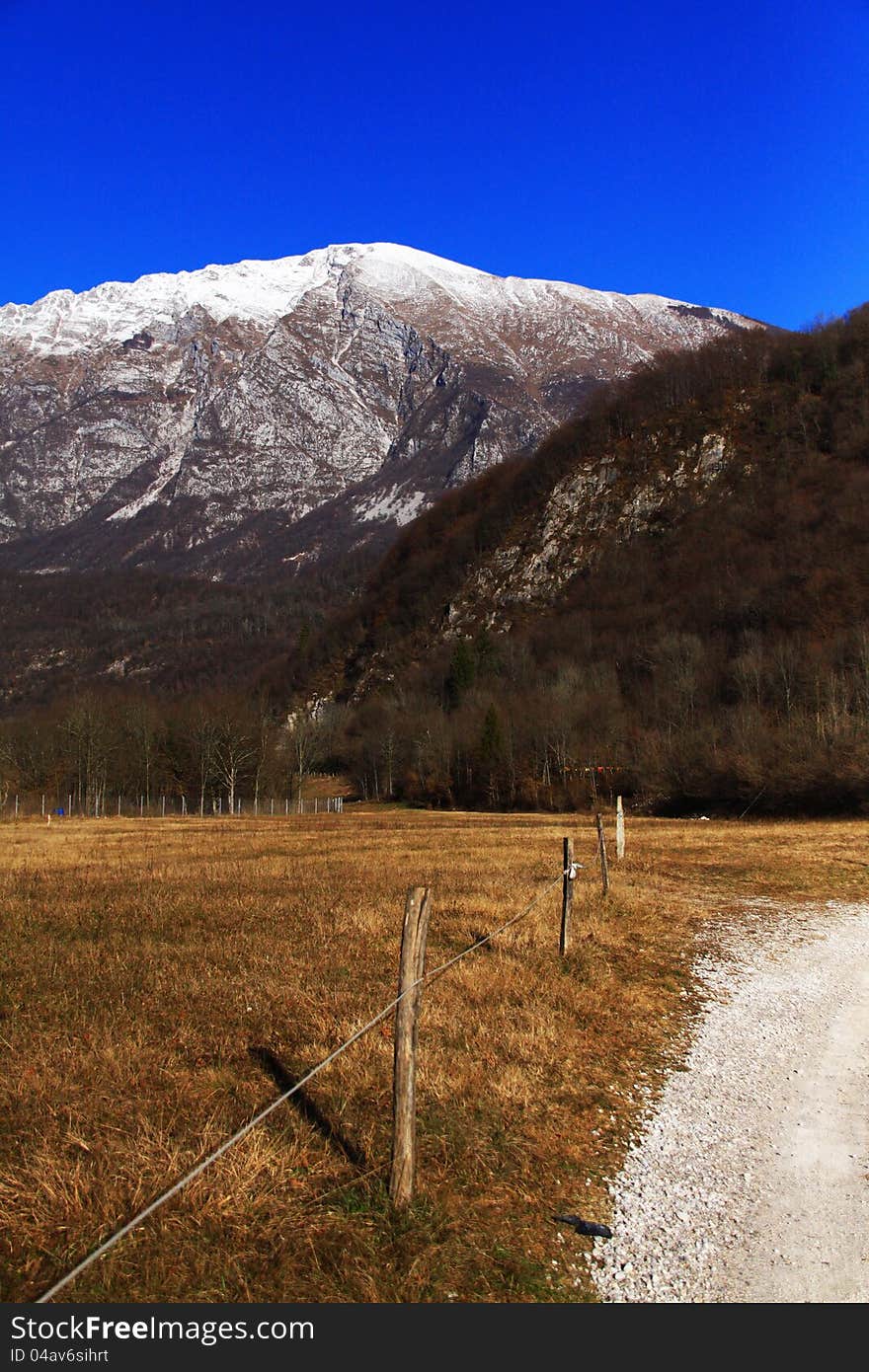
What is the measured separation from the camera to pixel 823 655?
68812 mm

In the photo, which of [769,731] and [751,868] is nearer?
[751,868]

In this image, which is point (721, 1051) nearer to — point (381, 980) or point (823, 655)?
point (381, 980)

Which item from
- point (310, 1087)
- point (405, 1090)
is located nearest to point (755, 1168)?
point (405, 1090)

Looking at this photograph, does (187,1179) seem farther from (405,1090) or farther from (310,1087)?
(310,1087)

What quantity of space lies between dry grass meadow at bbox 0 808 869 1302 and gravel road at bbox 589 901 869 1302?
1.26ft

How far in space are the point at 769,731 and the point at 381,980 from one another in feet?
184

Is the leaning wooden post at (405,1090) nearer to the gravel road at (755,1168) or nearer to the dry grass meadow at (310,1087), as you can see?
the dry grass meadow at (310,1087)

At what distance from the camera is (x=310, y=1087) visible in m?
7.47

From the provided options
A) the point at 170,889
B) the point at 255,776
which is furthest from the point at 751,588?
the point at 170,889

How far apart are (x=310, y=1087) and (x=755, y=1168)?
406cm

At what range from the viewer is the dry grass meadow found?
4.96m

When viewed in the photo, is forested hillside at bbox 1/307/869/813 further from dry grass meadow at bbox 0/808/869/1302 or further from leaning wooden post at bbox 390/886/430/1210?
leaning wooden post at bbox 390/886/430/1210

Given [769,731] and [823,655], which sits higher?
[823,655]

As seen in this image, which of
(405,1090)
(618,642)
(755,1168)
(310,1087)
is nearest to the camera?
(405,1090)
